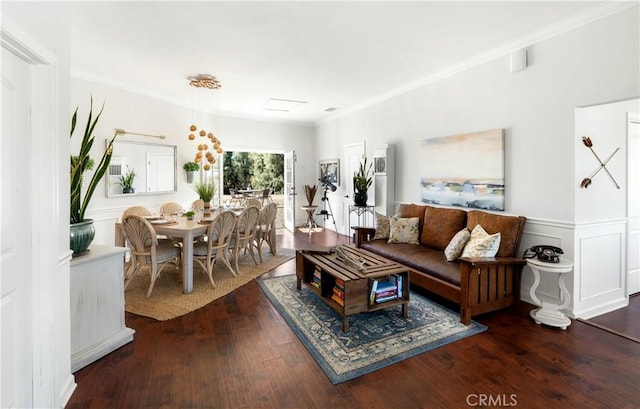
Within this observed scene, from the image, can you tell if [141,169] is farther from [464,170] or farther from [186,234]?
[464,170]

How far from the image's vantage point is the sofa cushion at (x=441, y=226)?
3.77 meters

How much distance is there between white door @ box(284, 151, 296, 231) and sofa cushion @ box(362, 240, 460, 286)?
332cm

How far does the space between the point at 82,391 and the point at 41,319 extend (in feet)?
1.99

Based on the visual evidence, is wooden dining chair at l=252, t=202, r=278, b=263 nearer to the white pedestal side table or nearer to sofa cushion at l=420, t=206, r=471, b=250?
sofa cushion at l=420, t=206, r=471, b=250

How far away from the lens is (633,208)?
3.39 meters

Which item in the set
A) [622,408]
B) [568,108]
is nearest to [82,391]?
[622,408]

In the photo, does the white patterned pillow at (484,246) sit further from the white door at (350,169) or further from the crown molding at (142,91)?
the crown molding at (142,91)

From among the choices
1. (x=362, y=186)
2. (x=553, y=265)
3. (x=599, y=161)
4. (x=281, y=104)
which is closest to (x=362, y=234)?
(x=362, y=186)

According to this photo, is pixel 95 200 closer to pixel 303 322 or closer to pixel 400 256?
pixel 303 322

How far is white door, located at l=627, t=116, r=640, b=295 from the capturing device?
329 centimetres

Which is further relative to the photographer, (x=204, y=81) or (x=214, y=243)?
(x=204, y=81)

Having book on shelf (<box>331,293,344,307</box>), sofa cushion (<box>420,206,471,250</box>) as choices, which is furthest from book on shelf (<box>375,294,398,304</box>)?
sofa cushion (<box>420,206,471,250</box>)

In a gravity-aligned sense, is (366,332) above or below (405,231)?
below

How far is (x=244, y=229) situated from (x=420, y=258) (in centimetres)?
239
